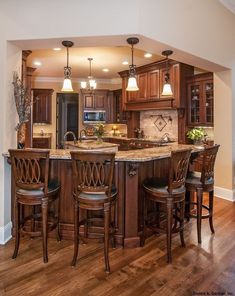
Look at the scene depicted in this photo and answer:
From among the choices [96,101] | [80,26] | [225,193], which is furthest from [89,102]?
[80,26]

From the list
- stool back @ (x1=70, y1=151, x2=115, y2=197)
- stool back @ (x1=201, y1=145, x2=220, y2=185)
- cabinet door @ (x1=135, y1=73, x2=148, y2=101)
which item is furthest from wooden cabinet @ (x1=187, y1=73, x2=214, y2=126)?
stool back @ (x1=70, y1=151, x2=115, y2=197)

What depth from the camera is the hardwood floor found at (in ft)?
7.00

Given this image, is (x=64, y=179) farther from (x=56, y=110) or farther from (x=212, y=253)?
(x=56, y=110)

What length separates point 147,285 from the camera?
2.19 metres

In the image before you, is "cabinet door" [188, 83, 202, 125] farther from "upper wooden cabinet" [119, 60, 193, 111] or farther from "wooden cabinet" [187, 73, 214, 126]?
"upper wooden cabinet" [119, 60, 193, 111]

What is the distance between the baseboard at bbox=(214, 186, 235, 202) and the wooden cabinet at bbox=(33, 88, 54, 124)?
19.0ft

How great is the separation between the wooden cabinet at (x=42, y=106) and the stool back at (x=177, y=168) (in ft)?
21.5

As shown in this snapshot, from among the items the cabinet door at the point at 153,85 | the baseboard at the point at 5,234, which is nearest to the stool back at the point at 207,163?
the baseboard at the point at 5,234

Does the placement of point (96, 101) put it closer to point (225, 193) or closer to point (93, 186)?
point (225, 193)

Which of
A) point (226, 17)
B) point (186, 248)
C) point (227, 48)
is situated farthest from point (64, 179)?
point (226, 17)

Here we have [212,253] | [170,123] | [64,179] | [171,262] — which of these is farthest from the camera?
[170,123]

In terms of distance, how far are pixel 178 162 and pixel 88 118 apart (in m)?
6.05

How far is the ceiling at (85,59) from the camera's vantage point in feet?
16.7

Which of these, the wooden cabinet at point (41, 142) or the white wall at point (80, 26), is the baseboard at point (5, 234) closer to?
the white wall at point (80, 26)
